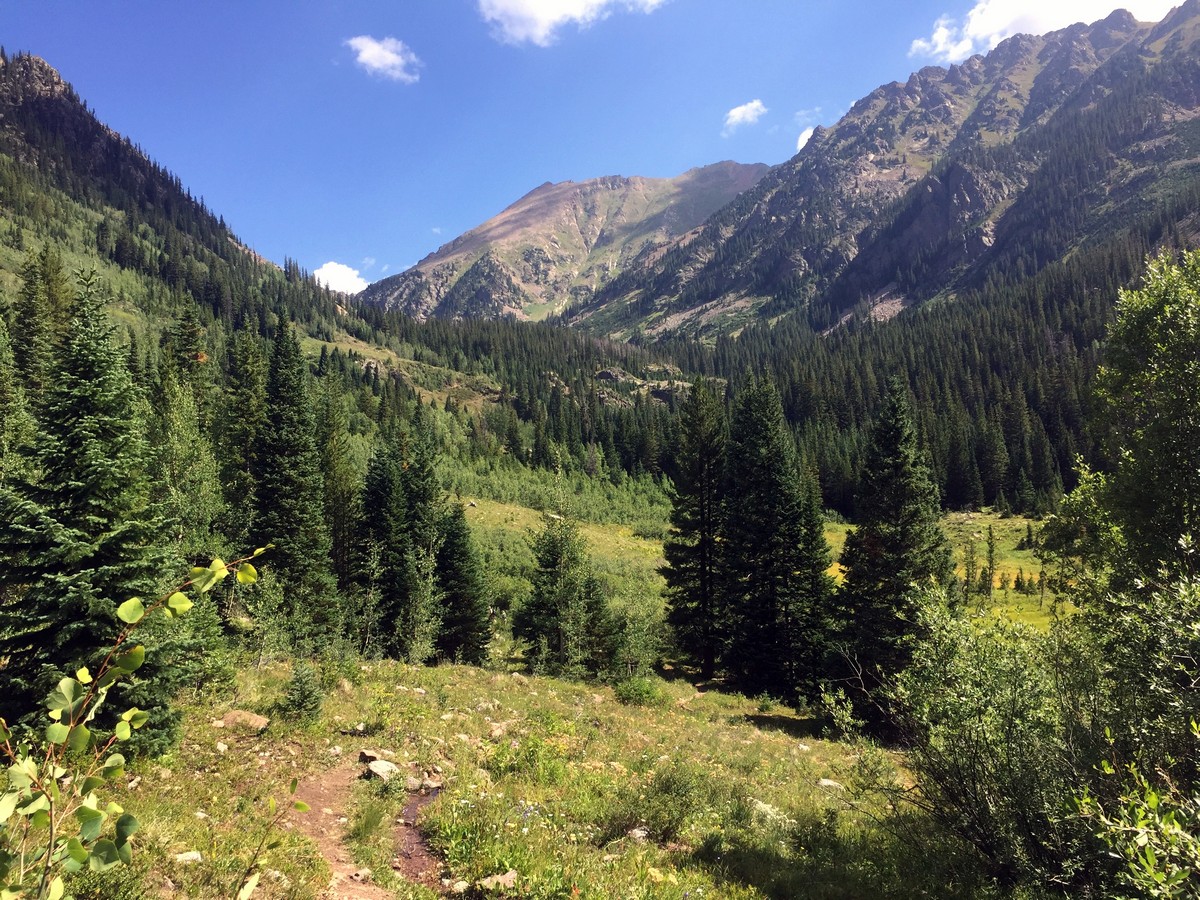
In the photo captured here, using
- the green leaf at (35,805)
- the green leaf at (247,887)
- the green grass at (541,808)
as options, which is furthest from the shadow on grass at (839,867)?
the green leaf at (35,805)

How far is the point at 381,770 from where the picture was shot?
11000 mm

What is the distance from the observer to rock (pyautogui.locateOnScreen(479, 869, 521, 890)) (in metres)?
7.30

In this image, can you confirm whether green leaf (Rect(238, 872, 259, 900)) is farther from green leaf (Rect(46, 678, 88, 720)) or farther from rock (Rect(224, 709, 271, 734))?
rock (Rect(224, 709, 271, 734))

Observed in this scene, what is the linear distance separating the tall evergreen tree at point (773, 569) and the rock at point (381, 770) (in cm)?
2036

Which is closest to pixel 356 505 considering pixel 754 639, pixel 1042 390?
pixel 754 639

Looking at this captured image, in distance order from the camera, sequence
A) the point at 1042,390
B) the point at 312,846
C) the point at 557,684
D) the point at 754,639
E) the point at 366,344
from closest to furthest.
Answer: the point at 312,846 → the point at 557,684 → the point at 754,639 → the point at 1042,390 → the point at 366,344

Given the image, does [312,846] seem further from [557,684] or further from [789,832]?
[557,684]

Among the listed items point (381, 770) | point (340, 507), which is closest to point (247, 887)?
point (381, 770)

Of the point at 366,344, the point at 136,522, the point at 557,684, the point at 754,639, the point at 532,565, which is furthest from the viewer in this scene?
the point at 366,344

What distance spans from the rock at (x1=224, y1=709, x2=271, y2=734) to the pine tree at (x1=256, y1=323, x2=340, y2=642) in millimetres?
14217

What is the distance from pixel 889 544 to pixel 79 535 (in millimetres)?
25206

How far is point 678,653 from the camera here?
33562 millimetres

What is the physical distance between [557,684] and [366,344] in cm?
18430

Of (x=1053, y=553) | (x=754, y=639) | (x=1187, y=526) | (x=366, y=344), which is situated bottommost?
(x=754, y=639)
